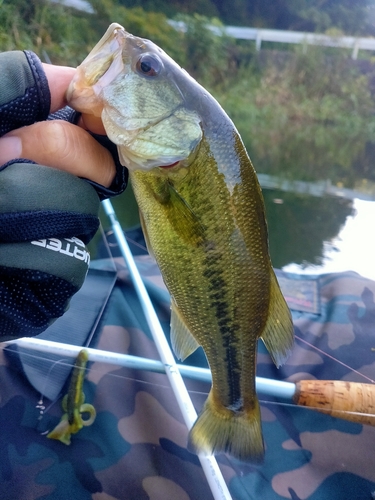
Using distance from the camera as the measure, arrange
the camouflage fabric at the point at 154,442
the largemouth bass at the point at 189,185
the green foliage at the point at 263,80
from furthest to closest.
Result: the green foliage at the point at 263,80
the camouflage fabric at the point at 154,442
the largemouth bass at the point at 189,185

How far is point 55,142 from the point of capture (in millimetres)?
1097

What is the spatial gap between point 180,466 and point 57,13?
14.0 meters

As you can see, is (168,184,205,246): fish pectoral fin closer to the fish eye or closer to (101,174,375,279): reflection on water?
the fish eye

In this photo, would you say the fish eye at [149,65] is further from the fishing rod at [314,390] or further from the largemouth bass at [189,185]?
the fishing rod at [314,390]

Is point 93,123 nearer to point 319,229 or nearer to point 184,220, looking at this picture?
point 184,220

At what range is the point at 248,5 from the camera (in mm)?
32969

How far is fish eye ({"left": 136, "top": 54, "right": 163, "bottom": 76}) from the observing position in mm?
1252

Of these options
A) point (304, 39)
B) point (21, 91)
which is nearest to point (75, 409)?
point (21, 91)

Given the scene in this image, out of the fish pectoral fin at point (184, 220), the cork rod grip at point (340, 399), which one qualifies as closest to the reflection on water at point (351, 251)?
the cork rod grip at point (340, 399)

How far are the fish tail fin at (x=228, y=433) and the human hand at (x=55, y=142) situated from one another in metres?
0.98

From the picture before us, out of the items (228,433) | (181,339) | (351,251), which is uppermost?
(181,339)

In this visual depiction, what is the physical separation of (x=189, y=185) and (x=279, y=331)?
0.59m

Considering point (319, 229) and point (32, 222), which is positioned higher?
point (32, 222)

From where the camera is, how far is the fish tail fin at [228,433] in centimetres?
144
